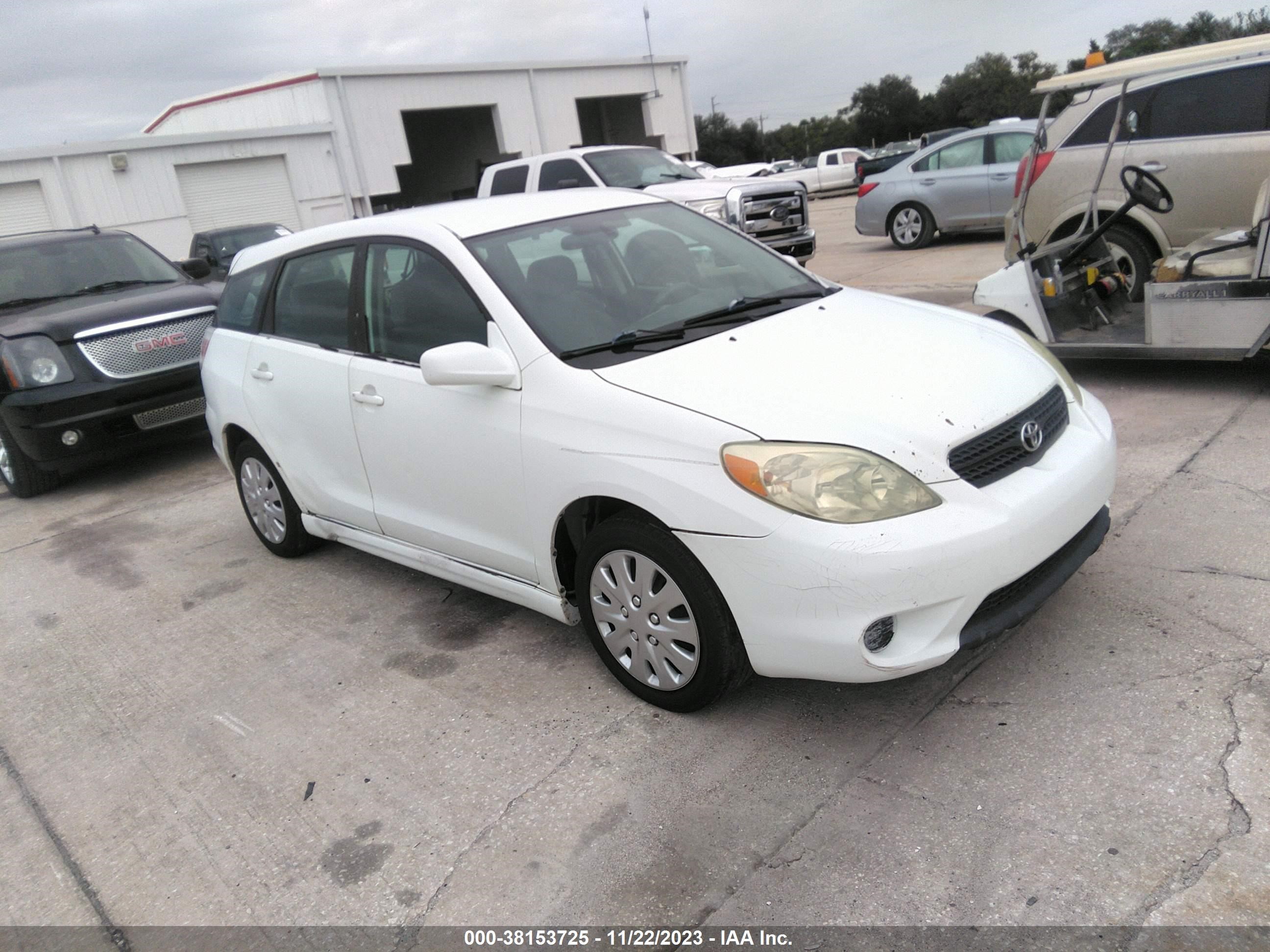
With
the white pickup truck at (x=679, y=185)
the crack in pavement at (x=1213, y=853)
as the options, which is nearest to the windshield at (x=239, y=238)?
the white pickup truck at (x=679, y=185)

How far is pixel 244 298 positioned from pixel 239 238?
35.8 feet

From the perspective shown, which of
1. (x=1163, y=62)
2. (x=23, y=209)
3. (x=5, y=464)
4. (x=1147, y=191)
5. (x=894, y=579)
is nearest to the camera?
(x=894, y=579)

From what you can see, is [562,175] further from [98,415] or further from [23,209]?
[23,209]

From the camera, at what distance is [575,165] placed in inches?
481

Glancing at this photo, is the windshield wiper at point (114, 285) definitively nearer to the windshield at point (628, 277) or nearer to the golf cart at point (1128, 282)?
the windshield at point (628, 277)

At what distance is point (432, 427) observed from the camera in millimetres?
3750

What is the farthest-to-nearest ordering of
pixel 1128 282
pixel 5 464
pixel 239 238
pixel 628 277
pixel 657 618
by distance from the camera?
pixel 239 238 < pixel 5 464 < pixel 1128 282 < pixel 628 277 < pixel 657 618

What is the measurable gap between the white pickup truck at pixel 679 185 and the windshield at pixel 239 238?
3.77 meters

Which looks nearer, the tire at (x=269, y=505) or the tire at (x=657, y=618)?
the tire at (x=657, y=618)

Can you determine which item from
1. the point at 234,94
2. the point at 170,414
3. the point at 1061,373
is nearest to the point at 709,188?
the point at 170,414

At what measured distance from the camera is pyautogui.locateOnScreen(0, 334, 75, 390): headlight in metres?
6.82

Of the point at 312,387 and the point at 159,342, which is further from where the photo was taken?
the point at 159,342

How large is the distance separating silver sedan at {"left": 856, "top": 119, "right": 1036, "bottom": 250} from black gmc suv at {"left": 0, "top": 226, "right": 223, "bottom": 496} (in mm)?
9674

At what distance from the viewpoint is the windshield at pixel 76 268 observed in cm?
779
